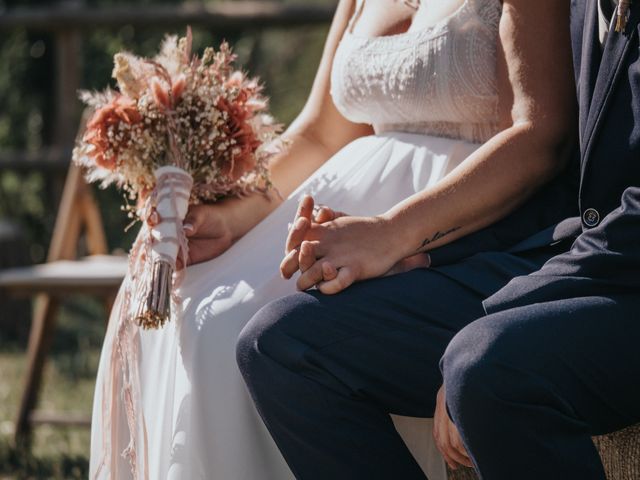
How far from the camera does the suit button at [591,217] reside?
2076 millimetres

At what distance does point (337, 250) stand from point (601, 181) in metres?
0.52

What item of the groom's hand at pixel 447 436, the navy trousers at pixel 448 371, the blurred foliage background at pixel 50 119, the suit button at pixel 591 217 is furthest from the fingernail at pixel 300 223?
the blurred foliage background at pixel 50 119

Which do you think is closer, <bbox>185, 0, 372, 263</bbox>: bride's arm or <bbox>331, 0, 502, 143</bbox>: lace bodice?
<bbox>331, 0, 502, 143</bbox>: lace bodice

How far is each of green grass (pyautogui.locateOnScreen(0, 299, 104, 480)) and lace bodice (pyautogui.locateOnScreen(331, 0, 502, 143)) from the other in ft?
6.46

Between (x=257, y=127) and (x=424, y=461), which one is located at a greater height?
(x=257, y=127)

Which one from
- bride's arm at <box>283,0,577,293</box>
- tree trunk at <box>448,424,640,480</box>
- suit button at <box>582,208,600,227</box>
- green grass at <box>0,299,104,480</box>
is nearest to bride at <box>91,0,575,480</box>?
bride's arm at <box>283,0,577,293</box>

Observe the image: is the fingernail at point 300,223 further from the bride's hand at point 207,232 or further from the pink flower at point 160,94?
the pink flower at point 160,94

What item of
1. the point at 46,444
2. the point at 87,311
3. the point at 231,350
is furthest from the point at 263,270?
the point at 87,311

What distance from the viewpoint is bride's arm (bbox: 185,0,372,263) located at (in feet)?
8.69

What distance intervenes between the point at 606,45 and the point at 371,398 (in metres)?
0.80

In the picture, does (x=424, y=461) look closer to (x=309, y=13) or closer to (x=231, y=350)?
(x=231, y=350)

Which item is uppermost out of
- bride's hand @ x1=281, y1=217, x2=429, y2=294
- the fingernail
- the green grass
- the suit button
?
the suit button

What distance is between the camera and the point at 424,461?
2367 mm

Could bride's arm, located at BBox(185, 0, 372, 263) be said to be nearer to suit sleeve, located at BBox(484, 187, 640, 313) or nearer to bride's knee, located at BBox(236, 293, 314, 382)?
bride's knee, located at BBox(236, 293, 314, 382)
